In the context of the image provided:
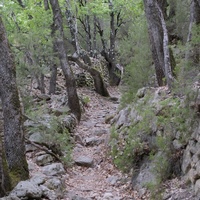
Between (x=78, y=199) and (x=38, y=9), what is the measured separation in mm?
9800

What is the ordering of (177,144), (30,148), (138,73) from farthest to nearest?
(138,73) < (30,148) < (177,144)

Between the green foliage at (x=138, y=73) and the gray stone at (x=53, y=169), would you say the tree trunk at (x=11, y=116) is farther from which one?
the green foliage at (x=138, y=73)

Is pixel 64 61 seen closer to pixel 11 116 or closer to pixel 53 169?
pixel 53 169

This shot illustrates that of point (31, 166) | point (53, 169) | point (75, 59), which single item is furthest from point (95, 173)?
point (75, 59)

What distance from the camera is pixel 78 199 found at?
5812 millimetres

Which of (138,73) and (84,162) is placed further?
(138,73)

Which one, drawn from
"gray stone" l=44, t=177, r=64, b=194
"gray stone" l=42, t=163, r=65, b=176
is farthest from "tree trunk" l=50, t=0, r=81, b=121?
"gray stone" l=44, t=177, r=64, b=194

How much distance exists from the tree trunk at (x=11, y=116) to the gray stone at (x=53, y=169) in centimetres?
90

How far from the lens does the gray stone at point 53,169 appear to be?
22.4ft

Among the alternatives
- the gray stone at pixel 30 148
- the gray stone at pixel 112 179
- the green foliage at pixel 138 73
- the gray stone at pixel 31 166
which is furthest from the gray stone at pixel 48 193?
the green foliage at pixel 138 73

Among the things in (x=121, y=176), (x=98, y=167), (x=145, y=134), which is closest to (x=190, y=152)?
(x=145, y=134)

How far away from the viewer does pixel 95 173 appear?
766 cm

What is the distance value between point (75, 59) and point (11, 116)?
9546mm

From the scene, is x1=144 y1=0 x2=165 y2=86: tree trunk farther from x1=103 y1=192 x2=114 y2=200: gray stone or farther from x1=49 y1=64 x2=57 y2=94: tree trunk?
x1=49 y1=64 x2=57 y2=94: tree trunk
